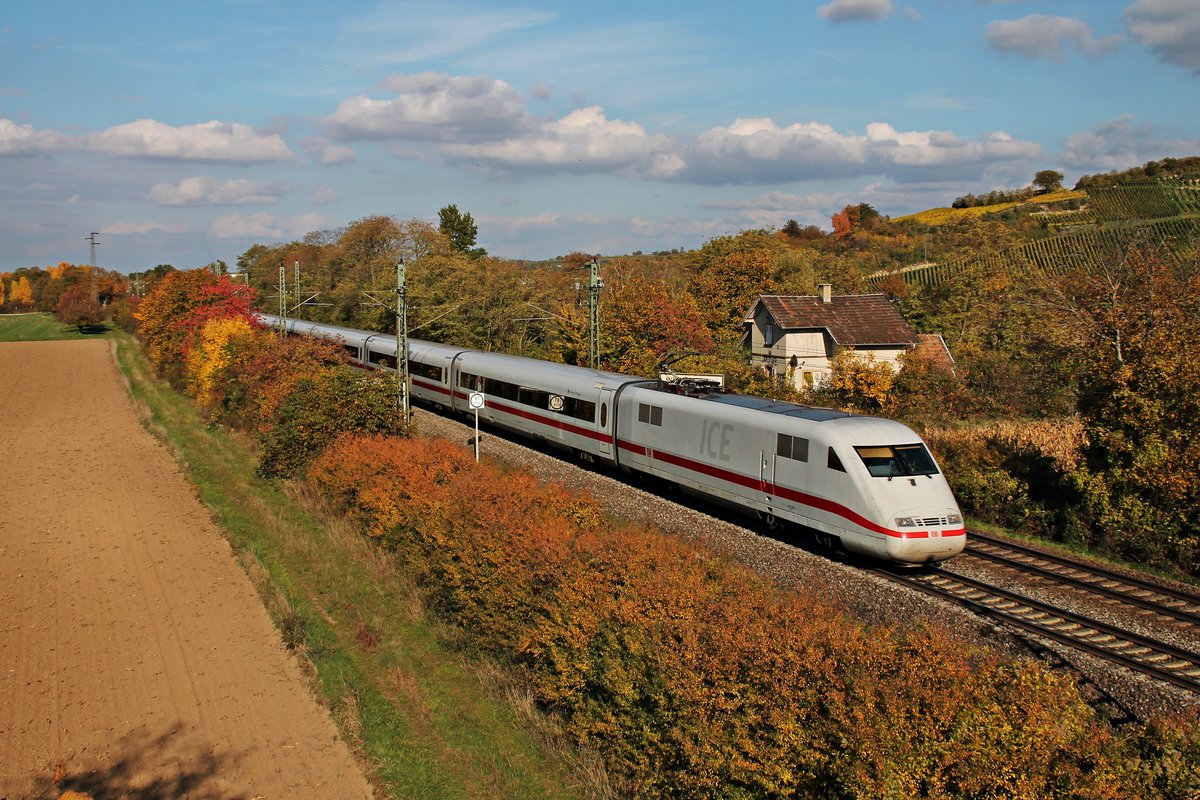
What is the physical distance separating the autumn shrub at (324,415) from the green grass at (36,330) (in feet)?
283

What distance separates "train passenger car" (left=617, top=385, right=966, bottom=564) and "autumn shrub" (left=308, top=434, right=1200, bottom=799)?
2752 millimetres

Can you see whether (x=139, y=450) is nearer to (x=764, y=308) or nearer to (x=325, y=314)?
(x=764, y=308)

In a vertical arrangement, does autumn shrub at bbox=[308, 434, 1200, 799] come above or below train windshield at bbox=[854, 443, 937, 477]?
below

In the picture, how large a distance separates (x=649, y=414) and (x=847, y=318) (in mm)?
26580

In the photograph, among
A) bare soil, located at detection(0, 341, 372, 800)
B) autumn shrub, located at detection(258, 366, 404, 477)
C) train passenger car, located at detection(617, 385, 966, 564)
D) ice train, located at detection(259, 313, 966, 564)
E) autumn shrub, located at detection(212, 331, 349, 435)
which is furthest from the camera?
autumn shrub, located at detection(212, 331, 349, 435)

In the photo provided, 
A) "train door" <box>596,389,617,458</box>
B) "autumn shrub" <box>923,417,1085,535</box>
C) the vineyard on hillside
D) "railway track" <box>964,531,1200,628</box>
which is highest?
the vineyard on hillside

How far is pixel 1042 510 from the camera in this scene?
19859 millimetres

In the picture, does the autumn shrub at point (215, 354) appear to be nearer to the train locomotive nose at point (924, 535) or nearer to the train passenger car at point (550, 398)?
the train passenger car at point (550, 398)

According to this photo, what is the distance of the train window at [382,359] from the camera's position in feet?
129

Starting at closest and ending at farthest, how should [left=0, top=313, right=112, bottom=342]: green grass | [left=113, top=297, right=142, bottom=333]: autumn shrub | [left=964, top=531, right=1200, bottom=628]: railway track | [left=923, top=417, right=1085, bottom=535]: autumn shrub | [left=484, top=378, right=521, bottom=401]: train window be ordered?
[left=964, top=531, right=1200, bottom=628]: railway track < [left=923, top=417, right=1085, bottom=535]: autumn shrub < [left=484, top=378, right=521, bottom=401]: train window < [left=113, top=297, right=142, bottom=333]: autumn shrub < [left=0, top=313, right=112, bottom=342]: green grass

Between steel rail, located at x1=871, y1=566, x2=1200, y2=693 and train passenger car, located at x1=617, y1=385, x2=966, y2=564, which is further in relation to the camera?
train passenger car, located at x1=617, y1=385, x2=966, y2=564

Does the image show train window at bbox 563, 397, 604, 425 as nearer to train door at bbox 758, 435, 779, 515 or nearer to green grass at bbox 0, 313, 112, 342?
train door at bbox 758, 435, 779, 515

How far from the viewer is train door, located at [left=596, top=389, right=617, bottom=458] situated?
77.6 ft

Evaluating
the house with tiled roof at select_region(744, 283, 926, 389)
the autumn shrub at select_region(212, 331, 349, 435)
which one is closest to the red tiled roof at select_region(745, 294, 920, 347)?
the house with tiled roof at select_region(744, 283, 926, 389)
